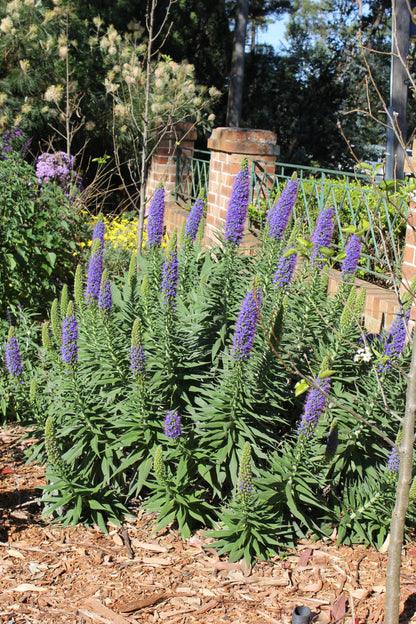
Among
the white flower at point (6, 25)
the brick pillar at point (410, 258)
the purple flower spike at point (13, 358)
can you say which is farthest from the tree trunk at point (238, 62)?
the purple flower spike at point (13, 358)

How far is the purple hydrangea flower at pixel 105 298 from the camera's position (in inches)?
129

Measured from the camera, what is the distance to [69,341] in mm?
3148

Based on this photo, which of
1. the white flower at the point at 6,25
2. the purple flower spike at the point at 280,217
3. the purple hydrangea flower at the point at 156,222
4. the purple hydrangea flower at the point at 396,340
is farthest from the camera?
the white flower at the point at 6,25

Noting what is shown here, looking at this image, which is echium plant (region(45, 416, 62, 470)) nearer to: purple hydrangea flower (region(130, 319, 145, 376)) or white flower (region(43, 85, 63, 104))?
purple hydrangea flower (region(130, 319, 145, 376))

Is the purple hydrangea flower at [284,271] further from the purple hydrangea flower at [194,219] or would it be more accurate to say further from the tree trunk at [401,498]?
the tree trunk at [401,498]

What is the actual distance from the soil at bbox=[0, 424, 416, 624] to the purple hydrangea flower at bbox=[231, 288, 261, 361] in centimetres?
106

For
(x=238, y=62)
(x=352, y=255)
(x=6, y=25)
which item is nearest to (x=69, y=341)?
(x=352, y=255)

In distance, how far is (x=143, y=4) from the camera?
13.6 meters

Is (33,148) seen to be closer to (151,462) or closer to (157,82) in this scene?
(157,82)

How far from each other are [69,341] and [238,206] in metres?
1.22

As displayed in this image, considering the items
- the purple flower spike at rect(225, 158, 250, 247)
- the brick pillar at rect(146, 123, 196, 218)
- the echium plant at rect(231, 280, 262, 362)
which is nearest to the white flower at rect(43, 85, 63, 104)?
the brick pillar at rect(146, 123, 196, 218)

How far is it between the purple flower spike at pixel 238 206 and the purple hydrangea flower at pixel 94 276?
2.60ft

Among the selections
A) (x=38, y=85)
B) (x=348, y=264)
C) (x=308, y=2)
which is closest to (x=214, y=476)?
(x=348, y=264)

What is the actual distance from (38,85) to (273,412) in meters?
8.80
